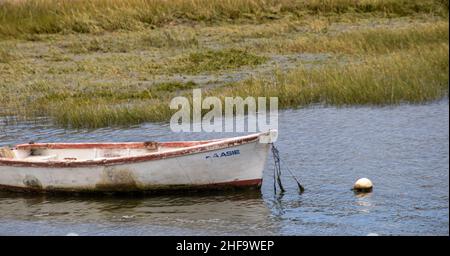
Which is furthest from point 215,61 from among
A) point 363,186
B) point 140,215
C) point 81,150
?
point 140,215

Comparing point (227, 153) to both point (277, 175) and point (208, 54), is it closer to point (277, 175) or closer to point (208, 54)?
point (277, 175)

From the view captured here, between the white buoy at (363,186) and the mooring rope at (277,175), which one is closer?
the white buoy at (363,186)

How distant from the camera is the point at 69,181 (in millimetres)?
15188

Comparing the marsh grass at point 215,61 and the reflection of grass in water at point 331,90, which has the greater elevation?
the marsh grass at point 215,61

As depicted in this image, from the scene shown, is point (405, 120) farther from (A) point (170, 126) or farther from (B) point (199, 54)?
(B) point (199, 54)

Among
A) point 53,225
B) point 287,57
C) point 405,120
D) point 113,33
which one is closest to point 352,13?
point 287,57

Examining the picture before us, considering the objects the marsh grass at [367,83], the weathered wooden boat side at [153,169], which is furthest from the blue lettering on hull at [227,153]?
the marsh grass at [367,83]

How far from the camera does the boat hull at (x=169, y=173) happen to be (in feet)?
47.1

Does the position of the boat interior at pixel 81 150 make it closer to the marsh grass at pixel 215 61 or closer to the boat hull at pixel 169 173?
the boat hull at pixel 169 173

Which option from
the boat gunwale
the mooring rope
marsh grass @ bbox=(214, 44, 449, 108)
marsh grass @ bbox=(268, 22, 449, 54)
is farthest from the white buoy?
marsh grass @ bbox=(268, 22, 449, 54)

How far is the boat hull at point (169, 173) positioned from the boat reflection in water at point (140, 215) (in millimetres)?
166

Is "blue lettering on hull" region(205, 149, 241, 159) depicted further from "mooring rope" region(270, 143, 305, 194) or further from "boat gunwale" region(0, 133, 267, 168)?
"mooring rope" region(270, 143, 305, 194)
